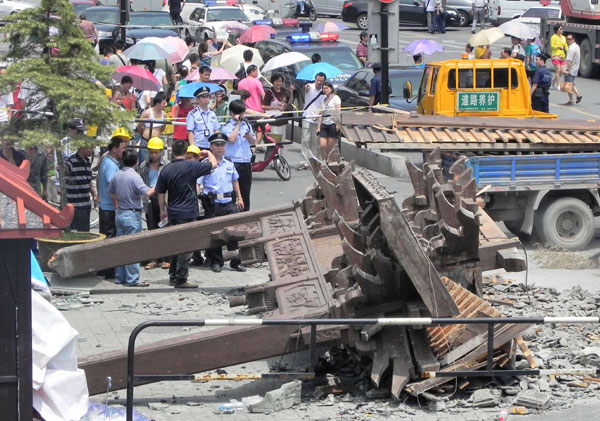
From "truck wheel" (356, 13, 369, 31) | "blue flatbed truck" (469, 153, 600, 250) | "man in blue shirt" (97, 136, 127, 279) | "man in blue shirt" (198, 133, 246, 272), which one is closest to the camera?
"man in blue shirt" (97, 136, 127, 279)

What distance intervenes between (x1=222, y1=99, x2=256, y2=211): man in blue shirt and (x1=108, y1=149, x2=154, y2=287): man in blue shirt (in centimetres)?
205

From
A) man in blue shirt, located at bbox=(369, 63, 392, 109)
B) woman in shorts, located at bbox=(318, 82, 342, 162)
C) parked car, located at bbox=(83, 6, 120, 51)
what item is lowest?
woman in shorts, located at bbox=(318, 82, 342, 162)

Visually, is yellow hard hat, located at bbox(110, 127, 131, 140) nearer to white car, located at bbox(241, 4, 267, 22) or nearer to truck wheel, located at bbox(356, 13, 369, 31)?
white car, located at bbox(241, 4, 267, 22)

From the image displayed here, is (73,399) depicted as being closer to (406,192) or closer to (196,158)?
(196,158)

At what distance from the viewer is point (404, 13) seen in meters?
47.3

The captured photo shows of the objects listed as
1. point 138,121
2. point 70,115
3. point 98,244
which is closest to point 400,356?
point 98,244

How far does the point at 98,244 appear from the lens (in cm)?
1135

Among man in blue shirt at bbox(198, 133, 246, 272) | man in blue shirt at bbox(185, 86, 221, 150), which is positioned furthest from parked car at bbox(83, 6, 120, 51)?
man in blue shirt at bbox(198, 133, 246, 272)

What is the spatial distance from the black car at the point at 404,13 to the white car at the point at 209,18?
825 cm

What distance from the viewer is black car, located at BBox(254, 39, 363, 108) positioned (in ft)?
85.2

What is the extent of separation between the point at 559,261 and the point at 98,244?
6380mm

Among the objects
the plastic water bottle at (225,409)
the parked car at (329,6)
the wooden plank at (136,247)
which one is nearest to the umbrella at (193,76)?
the wooden plank at (136,247)

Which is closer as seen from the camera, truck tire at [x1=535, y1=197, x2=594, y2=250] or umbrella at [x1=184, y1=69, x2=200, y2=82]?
truck tire at [x1=535, y1=197, x2=594, y2=250]

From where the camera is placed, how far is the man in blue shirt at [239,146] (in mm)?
14953
